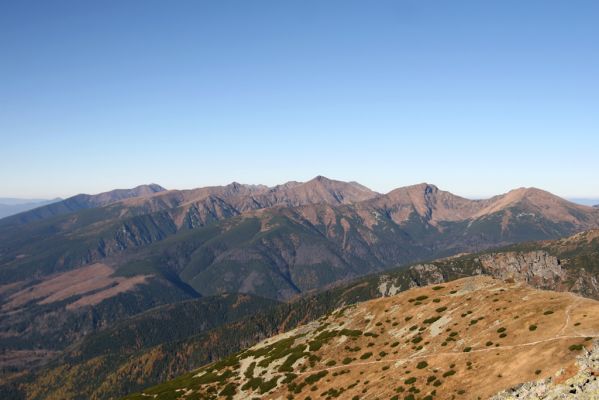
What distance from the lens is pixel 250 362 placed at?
99.2 m

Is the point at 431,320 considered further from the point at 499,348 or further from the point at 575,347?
the point at 575,347

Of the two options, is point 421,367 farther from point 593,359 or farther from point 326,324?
point 326,324

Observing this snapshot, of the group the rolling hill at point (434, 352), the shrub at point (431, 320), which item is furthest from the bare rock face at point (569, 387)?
the shrub at point (431, 320)

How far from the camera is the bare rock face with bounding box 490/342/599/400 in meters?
33.9

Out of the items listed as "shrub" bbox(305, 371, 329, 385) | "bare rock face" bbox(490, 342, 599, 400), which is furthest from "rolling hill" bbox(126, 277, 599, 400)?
"shrub" bbox(305, 371, 329, 385)

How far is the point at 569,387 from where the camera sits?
35.7m

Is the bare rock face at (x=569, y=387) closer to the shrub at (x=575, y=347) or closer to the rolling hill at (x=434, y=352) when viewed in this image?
the rolling hill at (x=434, y=352)

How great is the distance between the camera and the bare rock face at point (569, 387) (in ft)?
111

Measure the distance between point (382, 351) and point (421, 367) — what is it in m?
14.1

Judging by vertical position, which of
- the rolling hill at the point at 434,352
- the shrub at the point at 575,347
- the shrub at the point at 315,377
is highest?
the shrub at the point at 575,347

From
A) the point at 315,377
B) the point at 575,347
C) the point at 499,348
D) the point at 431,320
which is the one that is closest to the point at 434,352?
the point at 499,348

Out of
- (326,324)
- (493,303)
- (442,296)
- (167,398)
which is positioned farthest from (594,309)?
(167,398)

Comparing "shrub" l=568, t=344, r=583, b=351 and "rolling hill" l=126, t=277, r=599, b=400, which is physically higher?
"shrub" l=568, t=344, r=583, b=351

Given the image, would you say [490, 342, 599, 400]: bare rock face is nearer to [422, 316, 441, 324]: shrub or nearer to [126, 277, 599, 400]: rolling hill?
[126, 277, 599, 400]: rolling hill
